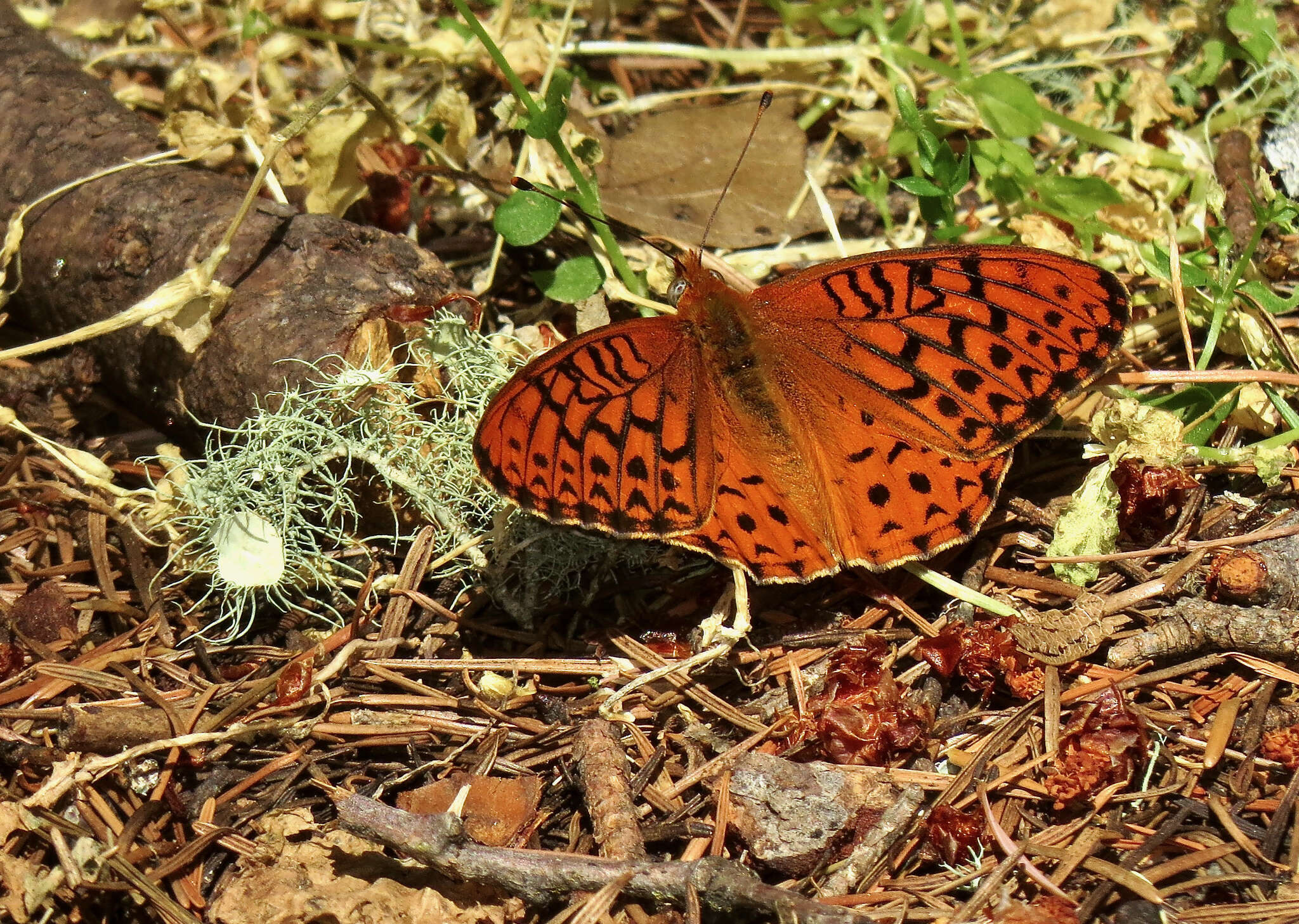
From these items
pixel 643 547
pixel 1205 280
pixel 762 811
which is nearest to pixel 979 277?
pixel 1205 280

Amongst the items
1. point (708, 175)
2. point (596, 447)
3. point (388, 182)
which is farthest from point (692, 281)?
point (388, 182)

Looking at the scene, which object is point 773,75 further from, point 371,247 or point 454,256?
point 371,247

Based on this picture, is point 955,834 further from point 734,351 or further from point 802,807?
point 734,351

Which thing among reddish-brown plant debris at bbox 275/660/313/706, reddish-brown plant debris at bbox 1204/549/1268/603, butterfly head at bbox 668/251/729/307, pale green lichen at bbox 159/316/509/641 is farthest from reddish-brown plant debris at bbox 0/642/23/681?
reddish-brown plant debris at bbox 1204/549/1268/603

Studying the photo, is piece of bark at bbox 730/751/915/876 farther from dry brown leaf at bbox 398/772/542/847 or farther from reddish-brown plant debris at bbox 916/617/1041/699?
dry brown leaf at bbox 398/772/542/847

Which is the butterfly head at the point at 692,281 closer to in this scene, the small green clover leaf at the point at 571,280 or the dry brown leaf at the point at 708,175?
the small green clover leaf at the point at 571,280
